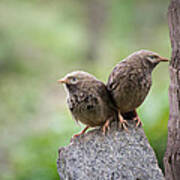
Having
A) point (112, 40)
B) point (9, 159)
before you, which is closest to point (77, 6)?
point (112, 40)

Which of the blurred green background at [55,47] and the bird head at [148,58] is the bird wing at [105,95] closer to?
the bird head at [148,58]

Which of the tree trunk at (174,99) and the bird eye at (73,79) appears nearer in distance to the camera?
the tree trunk at (174,99)

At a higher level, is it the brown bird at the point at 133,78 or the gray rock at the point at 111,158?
the brown bird at the point at 133,78

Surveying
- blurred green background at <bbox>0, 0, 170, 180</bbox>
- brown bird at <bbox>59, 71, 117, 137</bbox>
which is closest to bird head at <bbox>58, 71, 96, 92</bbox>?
brown bird at <bbox>59, 71, 117, 137</bbox>

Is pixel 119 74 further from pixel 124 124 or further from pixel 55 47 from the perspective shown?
pixel 55 47

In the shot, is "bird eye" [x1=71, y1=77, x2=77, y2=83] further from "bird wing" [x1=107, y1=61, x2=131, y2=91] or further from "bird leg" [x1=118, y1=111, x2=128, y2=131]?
"bird leg" [x1=118, y1=111, x2=128, y2=131]

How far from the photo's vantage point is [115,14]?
9.10 meters

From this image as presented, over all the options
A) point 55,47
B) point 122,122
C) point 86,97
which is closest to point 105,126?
point 122,122

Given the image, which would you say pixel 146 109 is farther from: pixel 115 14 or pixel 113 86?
pixel 115 14

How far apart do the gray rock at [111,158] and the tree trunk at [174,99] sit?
8cm

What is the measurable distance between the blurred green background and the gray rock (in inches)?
102

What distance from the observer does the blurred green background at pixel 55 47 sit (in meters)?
6.24

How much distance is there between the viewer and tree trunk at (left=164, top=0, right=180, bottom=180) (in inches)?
78.1

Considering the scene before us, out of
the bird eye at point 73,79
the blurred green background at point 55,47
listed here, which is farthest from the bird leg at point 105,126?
the blurred green background at point 55,47
